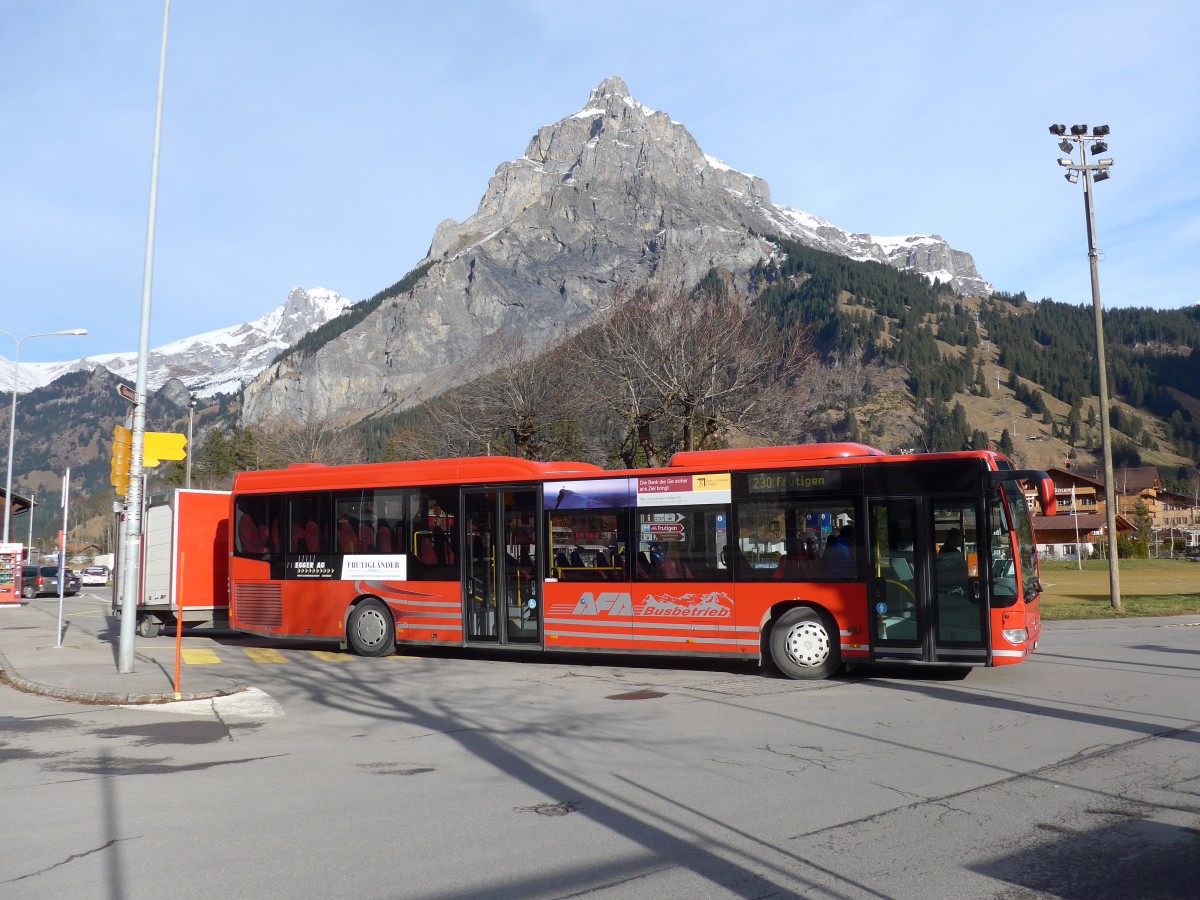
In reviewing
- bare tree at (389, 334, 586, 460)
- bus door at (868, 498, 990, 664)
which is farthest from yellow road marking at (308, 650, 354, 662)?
bare tree at (389, 334, 586, 460)

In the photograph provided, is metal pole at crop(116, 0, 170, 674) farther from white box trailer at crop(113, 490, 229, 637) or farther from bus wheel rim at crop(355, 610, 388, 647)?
white box trailer at crop(113, 490, 229, 637)

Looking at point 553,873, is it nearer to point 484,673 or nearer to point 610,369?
point 484,673

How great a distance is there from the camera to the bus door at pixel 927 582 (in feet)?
40.5

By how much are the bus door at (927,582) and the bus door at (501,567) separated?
537 cm

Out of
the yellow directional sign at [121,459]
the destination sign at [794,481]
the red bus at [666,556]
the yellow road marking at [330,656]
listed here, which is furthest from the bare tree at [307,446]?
the destination sign at [794,481]

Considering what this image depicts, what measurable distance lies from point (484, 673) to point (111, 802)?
8.16 metres

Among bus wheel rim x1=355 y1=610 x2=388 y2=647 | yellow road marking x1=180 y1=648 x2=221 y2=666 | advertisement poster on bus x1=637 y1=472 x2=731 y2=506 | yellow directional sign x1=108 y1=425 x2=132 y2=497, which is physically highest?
yellow directional sign x1=108 y1=425 x2=132 y2=497

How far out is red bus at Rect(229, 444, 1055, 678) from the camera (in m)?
12.5

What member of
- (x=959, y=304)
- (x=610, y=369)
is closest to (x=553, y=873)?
(x=610, y=369)

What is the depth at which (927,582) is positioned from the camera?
12570mm

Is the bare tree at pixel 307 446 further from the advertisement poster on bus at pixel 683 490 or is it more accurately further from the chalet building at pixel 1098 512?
the chalet building at pixel 1098 512

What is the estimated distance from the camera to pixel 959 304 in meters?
185

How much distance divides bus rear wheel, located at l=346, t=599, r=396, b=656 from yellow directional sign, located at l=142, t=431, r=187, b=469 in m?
4.55

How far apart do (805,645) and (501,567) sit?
508 cm
